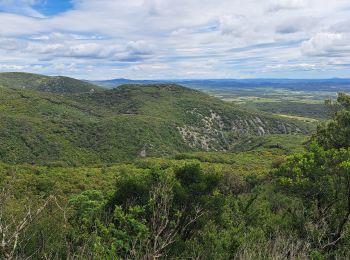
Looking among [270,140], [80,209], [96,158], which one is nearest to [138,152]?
[96,158]

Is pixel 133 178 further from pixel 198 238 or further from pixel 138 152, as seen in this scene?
pixel 138 152

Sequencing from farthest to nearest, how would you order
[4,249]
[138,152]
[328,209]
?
[138,152] < [328,209] < [4,249]

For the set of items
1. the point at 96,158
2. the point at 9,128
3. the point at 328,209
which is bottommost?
the point at 96,158

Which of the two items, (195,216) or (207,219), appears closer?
(195,216)

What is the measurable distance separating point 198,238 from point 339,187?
9.20 m

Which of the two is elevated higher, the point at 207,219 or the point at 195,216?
the point at 195,216

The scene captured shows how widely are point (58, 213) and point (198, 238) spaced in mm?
9535

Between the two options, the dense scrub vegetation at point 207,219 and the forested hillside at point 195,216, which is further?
the dense scrub vegetation at point 207,219

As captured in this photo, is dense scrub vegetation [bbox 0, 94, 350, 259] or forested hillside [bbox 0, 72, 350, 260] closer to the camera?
forested hillside [bbox 0, 72, 350, 260]

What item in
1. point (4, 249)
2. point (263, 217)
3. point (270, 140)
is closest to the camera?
point (4, 249)

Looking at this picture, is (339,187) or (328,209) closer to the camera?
(339,187)

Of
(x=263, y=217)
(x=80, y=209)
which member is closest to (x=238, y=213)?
(x=263, y=217)

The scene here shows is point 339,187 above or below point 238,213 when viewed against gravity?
above

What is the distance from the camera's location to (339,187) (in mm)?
22859
